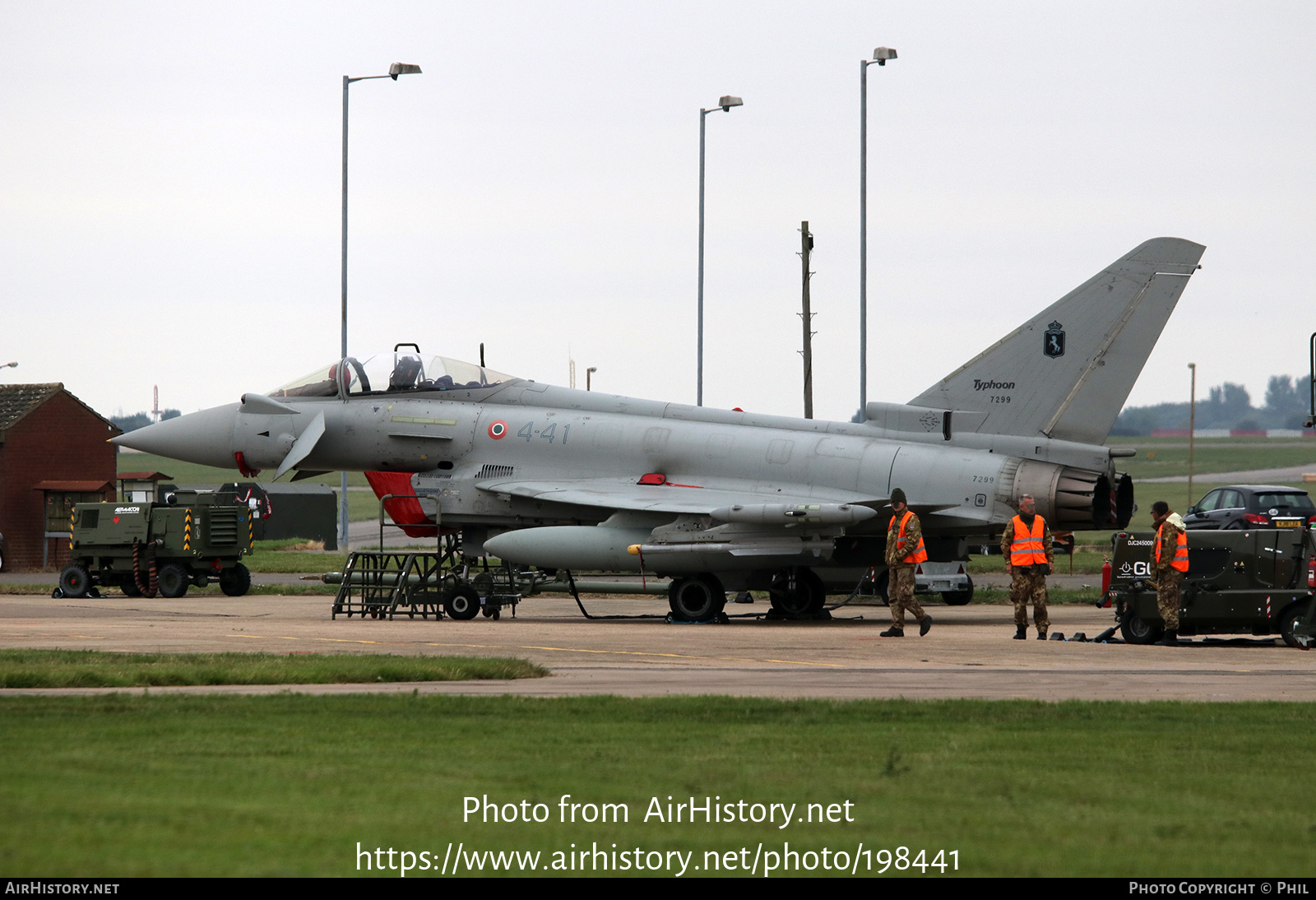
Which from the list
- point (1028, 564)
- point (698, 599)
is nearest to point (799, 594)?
point (698, 599)

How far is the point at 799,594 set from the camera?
885 inches

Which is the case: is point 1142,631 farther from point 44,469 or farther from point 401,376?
point 44,469

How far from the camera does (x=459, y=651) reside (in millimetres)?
15062

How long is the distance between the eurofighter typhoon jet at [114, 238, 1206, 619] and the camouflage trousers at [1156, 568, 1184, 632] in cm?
324

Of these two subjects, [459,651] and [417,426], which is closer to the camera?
[459,651]

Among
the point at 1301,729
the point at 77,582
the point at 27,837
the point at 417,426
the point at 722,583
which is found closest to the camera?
the point at 27,837

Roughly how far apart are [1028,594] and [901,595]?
1561mm

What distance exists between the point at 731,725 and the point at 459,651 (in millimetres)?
6240

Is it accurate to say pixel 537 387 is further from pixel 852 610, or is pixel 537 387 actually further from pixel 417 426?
pixel 852 610

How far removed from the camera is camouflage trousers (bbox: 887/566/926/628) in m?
17.9

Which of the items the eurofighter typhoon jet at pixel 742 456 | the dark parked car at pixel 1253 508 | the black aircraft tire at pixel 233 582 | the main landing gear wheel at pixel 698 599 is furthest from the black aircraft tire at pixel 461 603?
the dark parked car at pixel 1253 508

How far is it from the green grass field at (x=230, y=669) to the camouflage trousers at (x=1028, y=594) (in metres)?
7.23

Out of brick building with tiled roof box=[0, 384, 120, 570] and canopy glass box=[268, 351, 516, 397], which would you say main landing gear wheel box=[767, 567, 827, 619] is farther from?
brick building with tiled roof box=[0, 384, 120, 570]
